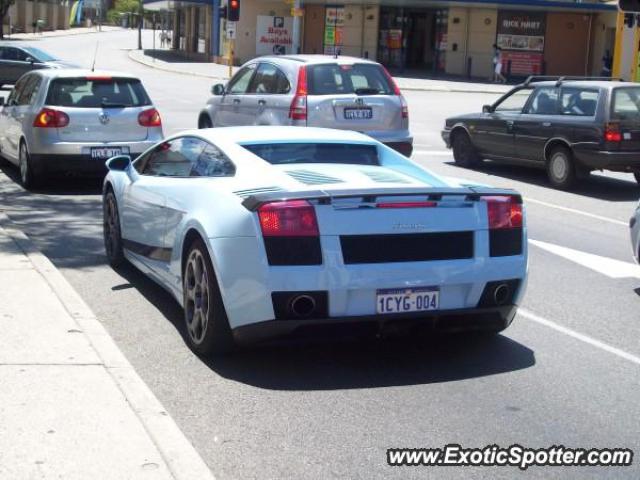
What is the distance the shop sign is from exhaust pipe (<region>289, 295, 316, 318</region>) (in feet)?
172

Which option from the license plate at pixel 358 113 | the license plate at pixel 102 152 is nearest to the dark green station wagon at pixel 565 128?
the license plate at pixel 358 113

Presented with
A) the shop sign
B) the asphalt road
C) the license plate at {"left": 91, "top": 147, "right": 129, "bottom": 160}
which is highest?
Answer: the shop sign

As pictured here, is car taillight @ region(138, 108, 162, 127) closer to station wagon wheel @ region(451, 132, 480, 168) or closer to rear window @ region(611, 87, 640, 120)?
station wagon wheel @ region(451, 132, 480, 168)

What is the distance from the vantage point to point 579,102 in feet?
51.0

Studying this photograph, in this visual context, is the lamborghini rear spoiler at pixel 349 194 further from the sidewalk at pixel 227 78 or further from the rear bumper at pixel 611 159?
the sidewalk at pixel 227 78

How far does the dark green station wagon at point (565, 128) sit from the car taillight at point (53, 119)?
711 cm

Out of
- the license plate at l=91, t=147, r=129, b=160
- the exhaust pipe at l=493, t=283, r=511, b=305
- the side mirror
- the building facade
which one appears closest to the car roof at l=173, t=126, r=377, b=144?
the side mirror

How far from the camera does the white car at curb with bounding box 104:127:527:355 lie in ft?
19.8

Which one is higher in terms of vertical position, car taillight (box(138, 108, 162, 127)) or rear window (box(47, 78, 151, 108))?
rear window (box(47, 78, 151, 108))

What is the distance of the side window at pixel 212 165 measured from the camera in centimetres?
712

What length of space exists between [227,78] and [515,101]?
31142 millimetres

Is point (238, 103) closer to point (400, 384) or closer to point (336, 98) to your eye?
point (336, 98)

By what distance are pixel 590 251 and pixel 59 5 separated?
105303 millimetres

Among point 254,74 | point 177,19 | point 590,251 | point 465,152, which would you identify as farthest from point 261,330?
point 177,19
